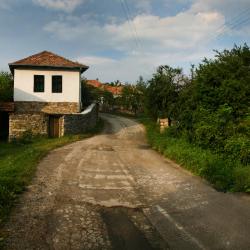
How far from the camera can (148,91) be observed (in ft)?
97.7

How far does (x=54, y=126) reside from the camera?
28.8 meters

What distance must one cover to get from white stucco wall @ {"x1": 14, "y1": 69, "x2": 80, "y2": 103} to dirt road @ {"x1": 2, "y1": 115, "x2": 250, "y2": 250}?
1662 centimetres

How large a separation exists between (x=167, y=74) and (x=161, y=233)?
73.4 feet

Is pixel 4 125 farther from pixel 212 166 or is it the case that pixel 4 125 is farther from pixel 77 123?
pixel 212 166

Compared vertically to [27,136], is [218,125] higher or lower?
higher

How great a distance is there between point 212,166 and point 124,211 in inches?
213

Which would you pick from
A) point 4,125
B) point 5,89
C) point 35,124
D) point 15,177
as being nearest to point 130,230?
point 15,177

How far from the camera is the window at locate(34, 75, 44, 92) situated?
1217 inches

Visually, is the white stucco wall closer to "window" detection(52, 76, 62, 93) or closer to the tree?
"window" detection(52, 76, 62, 93)

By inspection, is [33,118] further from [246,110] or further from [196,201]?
[196,201]

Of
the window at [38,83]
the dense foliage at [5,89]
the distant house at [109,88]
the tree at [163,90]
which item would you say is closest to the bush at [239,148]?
the tree at [163,90]

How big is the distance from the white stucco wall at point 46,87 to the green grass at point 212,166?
14009 mm

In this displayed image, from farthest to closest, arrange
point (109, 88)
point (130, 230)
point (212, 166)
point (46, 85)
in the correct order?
1. point (109, 88)
2. point (46, 85)
3. point (212, 166)
4. point (130, 230)

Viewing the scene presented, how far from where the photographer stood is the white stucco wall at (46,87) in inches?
1208
